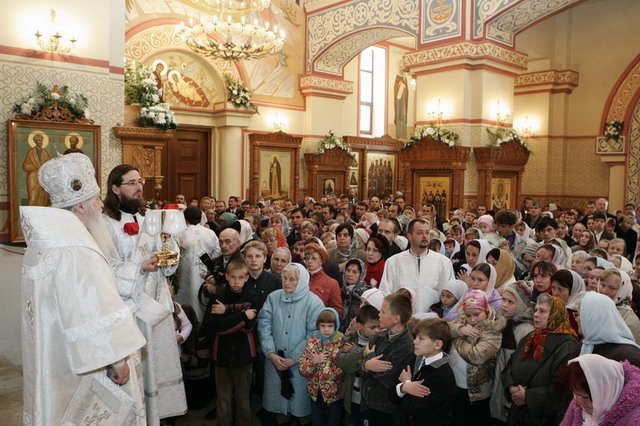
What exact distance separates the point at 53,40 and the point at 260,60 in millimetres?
8040

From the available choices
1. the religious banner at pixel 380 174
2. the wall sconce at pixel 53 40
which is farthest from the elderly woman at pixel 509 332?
the religious banner at pixel 380 174

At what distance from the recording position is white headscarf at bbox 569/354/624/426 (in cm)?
246

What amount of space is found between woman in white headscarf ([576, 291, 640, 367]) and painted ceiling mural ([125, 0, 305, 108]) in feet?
36.4

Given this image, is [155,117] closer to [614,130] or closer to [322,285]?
[322,285]

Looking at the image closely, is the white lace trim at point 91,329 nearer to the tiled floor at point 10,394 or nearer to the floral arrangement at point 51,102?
the tiled floor at point 10,394

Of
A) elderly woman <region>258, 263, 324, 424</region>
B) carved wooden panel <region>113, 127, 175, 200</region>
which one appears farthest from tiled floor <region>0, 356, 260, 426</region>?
carved wooden panel <region>113, 127, 175, 200</region>

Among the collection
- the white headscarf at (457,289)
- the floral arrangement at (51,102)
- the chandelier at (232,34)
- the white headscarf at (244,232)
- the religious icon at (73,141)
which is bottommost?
the white headscarf at (457,289)

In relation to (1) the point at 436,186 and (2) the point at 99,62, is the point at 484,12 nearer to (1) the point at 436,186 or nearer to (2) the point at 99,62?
(1) the point at 436,186

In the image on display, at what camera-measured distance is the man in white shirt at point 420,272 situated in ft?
15.5

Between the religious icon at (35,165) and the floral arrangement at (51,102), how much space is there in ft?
1.02

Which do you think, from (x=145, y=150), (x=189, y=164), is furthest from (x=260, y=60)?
(x=145, y=150)

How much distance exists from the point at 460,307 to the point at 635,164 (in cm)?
1426

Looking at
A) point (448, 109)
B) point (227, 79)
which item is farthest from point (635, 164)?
point (227, 79)

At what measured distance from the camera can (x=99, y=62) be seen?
7.21m
